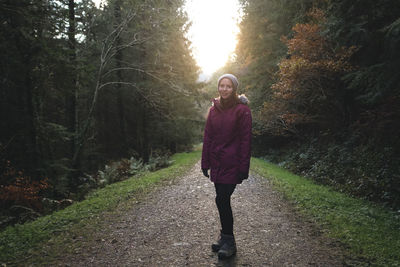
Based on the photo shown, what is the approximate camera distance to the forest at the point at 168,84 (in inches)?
240

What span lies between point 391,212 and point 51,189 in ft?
31.7

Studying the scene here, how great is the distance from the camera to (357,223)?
461 cm

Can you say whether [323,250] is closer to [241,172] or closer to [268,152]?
[241,172]

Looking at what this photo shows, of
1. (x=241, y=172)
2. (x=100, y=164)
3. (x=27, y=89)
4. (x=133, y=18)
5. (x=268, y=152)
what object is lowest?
(x=100, y=164)

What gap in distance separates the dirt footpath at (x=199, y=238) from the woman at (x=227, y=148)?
435 mm

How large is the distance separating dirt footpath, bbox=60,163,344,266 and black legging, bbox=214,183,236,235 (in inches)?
17.5

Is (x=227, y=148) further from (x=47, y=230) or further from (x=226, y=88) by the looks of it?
(x=47, y=230)

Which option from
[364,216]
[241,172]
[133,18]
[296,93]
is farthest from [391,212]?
[133,18]

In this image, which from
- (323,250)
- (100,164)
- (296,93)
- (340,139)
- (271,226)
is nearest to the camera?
(323,250)

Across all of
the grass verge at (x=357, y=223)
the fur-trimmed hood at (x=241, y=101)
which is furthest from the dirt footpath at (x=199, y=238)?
the fur-trimmed hood at (x=241, y=101)

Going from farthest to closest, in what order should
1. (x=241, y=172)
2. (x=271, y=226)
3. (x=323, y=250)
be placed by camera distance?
(x=271, y=226)
(x=323, y=250)
(x=241, y=172)

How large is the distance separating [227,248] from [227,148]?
142 centimetres

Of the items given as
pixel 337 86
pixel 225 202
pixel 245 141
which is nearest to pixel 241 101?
pixel 245 141

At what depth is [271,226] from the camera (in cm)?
457
